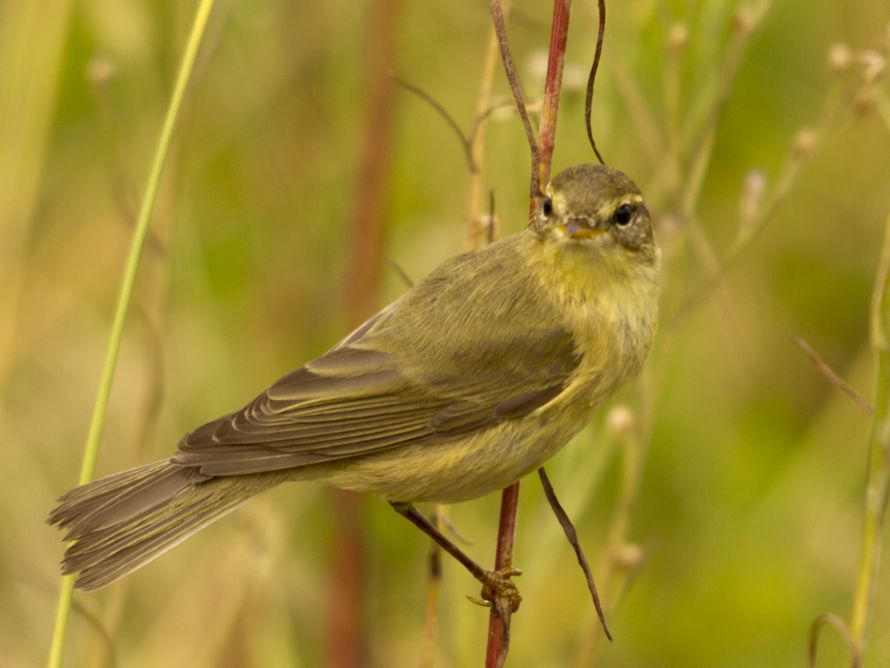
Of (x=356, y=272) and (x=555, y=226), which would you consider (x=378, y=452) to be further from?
(x=356, y=272)

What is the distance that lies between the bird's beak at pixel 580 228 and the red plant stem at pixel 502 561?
1.97 feet

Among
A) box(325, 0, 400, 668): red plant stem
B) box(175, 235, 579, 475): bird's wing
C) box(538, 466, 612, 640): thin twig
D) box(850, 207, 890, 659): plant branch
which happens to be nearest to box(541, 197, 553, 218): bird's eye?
box(175, 235, 579, 475): bird's wing

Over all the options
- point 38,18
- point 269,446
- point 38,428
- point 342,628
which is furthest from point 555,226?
point 38,428

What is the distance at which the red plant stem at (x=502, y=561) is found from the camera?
108 inches

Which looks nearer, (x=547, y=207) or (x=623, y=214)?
(x=547, y=207)

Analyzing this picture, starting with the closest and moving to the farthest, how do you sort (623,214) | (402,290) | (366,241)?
(623,214) → (366,241) → (402,290)

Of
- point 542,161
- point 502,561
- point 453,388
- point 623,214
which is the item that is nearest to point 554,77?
point 542,161

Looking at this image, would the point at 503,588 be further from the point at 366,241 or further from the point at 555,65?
the point at 366,241

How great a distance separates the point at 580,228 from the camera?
3.07m

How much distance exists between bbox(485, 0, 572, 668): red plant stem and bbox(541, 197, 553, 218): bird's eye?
5.0 inches

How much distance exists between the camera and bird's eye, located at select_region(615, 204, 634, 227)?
3.17 meters

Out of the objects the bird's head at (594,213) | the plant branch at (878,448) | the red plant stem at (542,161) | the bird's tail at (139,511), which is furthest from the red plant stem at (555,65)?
the bird's tail at (139,511)

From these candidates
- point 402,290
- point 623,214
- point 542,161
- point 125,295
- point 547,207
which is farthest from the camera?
point 402,290

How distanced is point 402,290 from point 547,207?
68.1 inches
